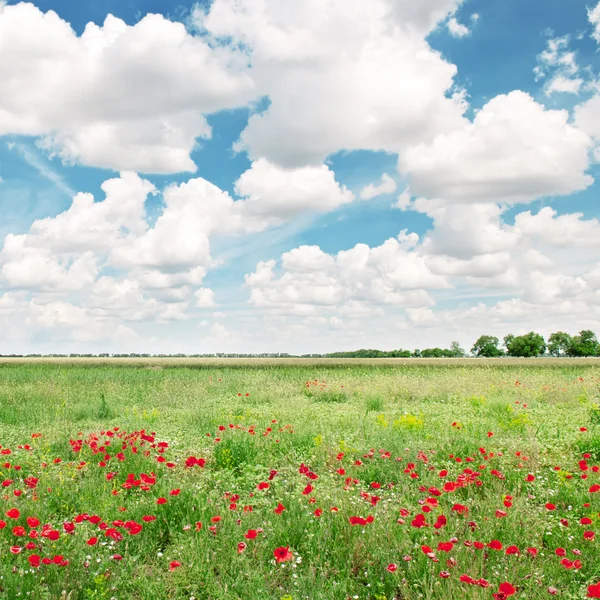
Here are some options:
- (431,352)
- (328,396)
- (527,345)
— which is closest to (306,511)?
(328,396)

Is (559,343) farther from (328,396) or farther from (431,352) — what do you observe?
(328,396)

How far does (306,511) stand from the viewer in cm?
530

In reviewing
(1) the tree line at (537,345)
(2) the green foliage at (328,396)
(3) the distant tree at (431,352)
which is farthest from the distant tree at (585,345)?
(2) the green foliage at (328,396)

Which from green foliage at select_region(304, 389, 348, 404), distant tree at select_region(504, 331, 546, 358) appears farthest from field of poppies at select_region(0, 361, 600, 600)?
distant tree at select_region(504, 331, 546, 358)

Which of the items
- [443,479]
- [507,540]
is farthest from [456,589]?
[443,479]

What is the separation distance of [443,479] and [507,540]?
182 cm

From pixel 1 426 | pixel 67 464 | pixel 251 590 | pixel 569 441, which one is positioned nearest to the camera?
pixel 251 590

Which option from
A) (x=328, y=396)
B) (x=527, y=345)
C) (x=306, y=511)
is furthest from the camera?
(x=527, y=345)

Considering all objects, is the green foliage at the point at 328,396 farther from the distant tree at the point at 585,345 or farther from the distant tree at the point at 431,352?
the distant tree at the point at 585,345

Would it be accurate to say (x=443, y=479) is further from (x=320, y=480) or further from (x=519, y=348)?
(x=519, y=348)

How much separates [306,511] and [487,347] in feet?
407

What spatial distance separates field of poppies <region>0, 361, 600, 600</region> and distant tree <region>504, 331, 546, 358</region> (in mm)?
119114

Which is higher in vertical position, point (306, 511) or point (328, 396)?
point (306, 511)

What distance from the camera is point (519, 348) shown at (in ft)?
400
